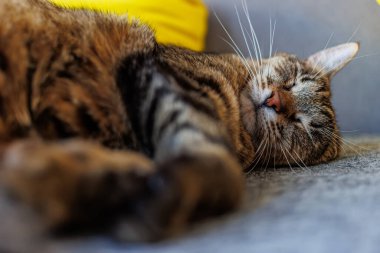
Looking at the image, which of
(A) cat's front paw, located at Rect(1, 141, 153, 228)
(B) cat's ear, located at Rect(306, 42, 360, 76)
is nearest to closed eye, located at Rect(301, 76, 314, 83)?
(B) cat's ear, located at Rect(306, 42, 360, 76)

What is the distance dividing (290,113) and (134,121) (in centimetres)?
59

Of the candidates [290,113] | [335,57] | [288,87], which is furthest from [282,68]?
[335,57]

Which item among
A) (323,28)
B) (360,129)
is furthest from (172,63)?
(360,129)

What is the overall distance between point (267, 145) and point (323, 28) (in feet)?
3.60

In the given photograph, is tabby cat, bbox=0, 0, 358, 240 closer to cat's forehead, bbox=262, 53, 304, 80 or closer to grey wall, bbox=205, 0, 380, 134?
cat's forehead, bbox=262, 53, 304, 80

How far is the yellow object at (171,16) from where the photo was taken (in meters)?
1.87

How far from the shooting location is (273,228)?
2.27 ft

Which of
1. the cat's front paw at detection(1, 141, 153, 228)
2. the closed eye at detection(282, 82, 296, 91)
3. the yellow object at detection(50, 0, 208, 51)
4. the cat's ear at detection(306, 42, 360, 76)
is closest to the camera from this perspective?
the cat's front paw at detection(1, 141, 153, 228)

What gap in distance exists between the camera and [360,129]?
234 centimetres

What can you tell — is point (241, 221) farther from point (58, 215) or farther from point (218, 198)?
point (58, 215)

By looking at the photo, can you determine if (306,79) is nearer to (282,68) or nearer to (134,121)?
(282,68)

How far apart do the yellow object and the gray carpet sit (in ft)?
3.79

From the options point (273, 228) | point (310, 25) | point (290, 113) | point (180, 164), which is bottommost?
point (273, 228)

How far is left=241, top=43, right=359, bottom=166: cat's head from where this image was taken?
4.45ft
